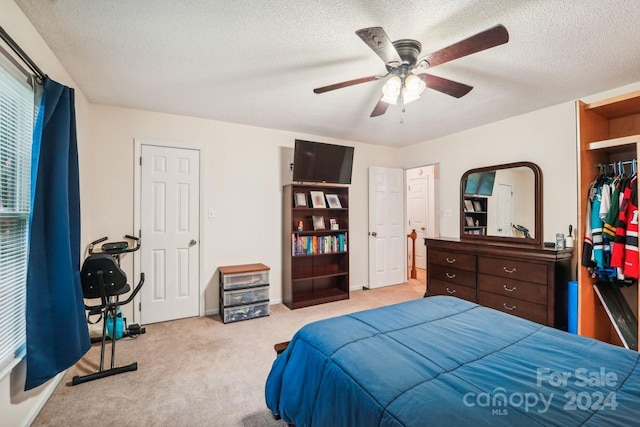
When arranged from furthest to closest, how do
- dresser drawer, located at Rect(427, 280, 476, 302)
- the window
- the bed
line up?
dresser drawer, located at Rect(427, 280, 476, 302), the window, the bed

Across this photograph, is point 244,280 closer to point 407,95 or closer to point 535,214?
point 407,95

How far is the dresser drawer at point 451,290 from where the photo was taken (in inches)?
134

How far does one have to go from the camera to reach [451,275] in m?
3.64

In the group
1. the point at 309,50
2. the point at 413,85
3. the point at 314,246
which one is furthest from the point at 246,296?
the point at 413,85

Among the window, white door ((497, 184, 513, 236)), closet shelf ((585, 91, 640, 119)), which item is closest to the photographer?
the window

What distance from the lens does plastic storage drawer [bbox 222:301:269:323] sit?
3.29 meters

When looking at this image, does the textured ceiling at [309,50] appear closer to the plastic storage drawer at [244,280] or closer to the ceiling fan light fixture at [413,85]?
the ceiling fan light fixture at [413,85]

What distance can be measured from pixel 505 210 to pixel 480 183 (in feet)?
1.60

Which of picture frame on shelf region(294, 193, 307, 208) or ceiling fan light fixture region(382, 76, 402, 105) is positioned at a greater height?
ceiling fan light fixture region(382, 76, 402, 105)

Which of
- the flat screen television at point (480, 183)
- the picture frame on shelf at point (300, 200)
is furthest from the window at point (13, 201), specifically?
the flat screen television at point (480, 183)

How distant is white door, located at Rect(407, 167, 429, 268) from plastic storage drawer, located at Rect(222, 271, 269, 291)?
3865 mm

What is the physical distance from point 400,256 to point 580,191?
2974 millimetres

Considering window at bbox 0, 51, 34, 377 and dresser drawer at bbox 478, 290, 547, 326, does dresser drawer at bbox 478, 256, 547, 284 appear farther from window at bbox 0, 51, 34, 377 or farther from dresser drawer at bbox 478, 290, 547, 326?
window at bbox 0, 51, 34, 377

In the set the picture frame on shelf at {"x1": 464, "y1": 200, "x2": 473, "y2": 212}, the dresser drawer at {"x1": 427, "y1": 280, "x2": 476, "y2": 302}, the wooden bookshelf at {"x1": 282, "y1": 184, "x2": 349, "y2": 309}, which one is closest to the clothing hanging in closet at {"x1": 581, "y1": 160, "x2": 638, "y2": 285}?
the dresser drawer at {"x1": 427, "y1": 280, "x2": 476, "y2": 302}
